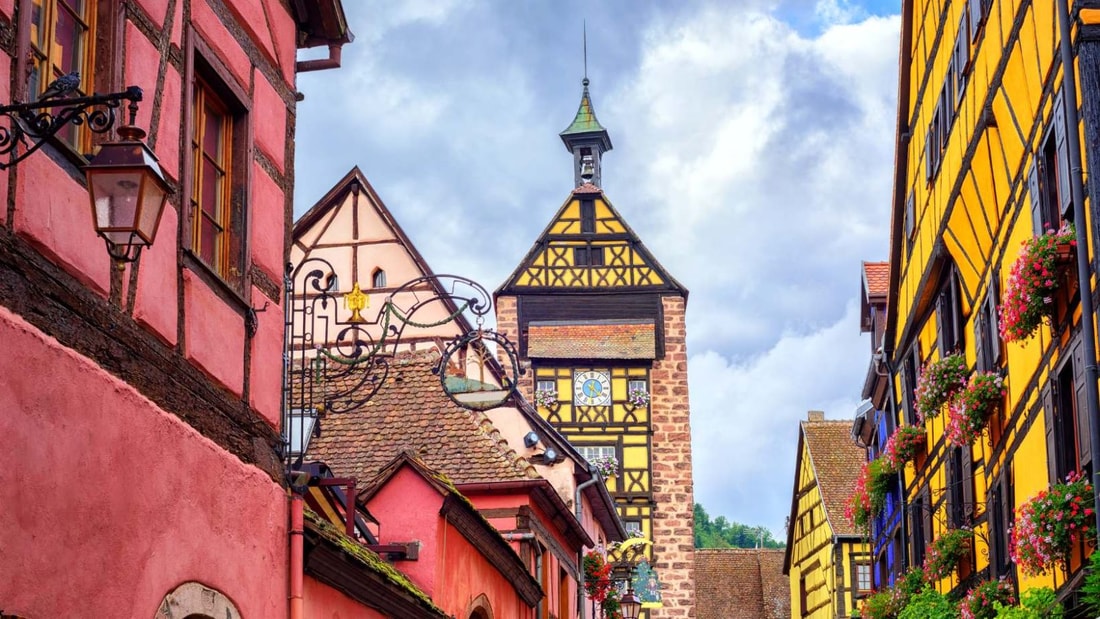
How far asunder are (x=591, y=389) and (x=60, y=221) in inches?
1370

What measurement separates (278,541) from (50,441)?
284cm

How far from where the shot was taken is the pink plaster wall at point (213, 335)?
7219 millimetres

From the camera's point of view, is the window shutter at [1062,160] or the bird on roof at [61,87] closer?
the bird on roof at [61,87]

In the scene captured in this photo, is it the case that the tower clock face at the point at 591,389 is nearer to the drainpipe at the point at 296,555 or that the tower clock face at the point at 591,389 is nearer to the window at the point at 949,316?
the window at the point at 949,316

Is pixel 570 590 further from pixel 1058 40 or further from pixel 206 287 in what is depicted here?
pixel 206 287

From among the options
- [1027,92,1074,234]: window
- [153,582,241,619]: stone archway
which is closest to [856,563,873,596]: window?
[1027,92,1074,234]: window

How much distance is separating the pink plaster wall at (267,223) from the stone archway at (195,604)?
1758mm

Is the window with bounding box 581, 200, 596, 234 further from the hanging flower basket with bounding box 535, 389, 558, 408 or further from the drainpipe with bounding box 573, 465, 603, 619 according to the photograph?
the drainpipe with bounding box 573, 465, 603, 619

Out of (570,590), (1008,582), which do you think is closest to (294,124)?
(1008,582)

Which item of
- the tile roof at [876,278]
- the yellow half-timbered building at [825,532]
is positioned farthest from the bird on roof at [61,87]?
the yellow half-timbered building at [825,532]

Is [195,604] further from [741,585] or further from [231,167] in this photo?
[741,585]

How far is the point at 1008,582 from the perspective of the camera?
47.4ft

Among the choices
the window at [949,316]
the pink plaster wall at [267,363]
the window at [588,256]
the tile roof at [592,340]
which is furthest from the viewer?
the window at [588,256]

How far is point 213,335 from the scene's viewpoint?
7.53 meters
